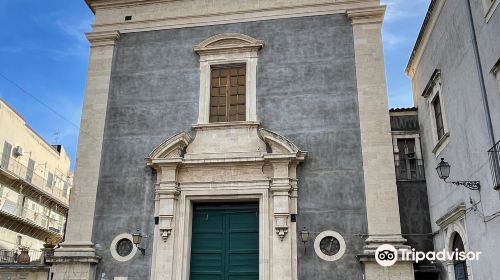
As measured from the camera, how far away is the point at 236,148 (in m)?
13.1

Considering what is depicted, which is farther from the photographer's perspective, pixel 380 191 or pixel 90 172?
pixel 90 172

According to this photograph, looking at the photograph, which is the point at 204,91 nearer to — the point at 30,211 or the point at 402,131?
the point at 402,131

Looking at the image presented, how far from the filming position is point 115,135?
553 inches

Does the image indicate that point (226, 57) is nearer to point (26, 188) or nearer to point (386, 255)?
point (386, 255)

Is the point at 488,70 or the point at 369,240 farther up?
the point at 488,70

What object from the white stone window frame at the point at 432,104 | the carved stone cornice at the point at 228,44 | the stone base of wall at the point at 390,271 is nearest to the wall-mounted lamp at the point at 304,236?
the stone base of wall at the point at 390,271

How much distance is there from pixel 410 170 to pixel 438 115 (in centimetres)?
208

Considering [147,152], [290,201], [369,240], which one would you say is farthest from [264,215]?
[147,152]

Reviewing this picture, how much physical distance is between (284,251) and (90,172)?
567 cm

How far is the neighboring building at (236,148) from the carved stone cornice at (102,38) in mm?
41

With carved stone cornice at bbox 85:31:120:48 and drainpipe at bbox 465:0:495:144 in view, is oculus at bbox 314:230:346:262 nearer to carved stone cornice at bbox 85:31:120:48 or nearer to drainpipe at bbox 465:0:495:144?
drainpipe at bbox 465:0:495:144

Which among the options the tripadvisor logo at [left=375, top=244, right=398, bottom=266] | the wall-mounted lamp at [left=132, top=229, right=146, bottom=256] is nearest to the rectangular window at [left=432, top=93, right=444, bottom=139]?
the tripadvisor logo at [left=375, top=244, right=398, bottom=266]

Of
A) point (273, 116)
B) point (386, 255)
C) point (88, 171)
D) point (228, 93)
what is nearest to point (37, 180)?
point (88, 171)

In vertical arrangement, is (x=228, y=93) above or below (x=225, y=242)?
above
